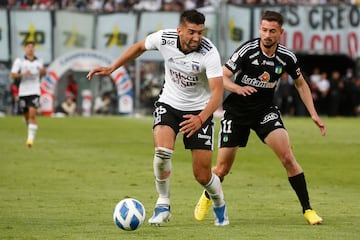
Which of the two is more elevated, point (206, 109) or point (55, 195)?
point (206, 109)

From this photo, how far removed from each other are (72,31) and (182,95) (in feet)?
105

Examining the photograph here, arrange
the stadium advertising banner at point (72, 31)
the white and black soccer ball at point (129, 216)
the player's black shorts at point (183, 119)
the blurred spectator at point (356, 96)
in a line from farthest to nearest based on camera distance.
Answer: the blurred spectator at point (356, 96) < the stadium advertising banner at point (72, 31) < the player's black shorts at point (183, 119) < the white and black soccer ball at point (129, 216)

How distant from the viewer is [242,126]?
1264cm

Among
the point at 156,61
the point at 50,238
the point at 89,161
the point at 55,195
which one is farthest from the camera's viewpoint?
the point at 156,61

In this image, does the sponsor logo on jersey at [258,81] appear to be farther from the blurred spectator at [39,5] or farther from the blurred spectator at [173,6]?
the blurred spectator at [39,5]

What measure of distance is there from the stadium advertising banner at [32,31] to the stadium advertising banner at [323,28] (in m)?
8.58

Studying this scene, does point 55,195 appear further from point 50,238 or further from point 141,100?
point 141,100

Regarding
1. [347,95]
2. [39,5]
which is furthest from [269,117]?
[347,95]

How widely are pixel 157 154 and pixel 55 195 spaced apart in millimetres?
4234

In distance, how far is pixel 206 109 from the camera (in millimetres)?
11195

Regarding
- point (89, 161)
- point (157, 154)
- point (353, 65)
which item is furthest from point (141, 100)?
point (157, 154)

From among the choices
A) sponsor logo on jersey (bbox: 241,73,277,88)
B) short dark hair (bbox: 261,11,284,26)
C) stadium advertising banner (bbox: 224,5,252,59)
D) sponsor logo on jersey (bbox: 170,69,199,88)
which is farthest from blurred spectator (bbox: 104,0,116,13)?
sponsor logo on jersey (bbox: 170,69,199,88)

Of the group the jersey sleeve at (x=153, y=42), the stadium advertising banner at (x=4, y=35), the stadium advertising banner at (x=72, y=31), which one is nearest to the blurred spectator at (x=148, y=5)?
the stadium advertising banner at (x=72, y=31)

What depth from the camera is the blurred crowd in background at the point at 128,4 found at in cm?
4356
